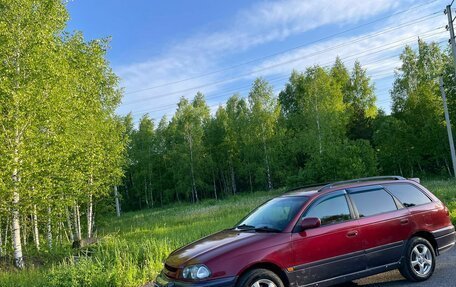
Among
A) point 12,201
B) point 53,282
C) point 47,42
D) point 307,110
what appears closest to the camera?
point 53,282

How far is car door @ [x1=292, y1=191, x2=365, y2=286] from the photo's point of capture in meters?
5.25

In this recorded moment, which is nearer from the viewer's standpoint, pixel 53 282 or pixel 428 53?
pixel 53 282

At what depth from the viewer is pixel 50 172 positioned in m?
14.1

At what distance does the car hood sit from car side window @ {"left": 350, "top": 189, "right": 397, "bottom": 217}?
1.62 meters

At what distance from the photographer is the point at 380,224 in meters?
5.97

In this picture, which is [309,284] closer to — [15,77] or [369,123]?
[15,77]

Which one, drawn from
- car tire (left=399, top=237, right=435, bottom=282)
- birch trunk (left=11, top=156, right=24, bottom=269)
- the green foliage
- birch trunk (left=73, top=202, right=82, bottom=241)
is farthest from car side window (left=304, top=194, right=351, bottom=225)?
the green foliage

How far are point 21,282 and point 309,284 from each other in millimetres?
6334

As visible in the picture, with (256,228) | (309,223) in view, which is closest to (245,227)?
(256,228)

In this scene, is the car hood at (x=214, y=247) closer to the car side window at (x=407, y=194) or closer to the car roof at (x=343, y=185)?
the car roof at (x=343, y=185)

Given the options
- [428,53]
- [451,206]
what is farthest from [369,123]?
[451,206]

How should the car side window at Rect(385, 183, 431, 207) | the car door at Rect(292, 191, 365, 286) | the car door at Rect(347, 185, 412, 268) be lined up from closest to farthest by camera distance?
the car door at Rect(292, 191, 365, 286)
the car door at Rect(347, 185, 412, 268)
the car side window at Rect(385, 183, 431, 207)

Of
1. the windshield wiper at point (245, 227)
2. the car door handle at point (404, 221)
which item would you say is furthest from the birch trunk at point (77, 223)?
the car door handle at point (404, 221)

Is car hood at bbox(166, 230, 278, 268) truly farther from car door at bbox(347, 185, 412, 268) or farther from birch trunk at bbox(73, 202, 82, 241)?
birch trunk at bbox(73, 202, 82, 241)
